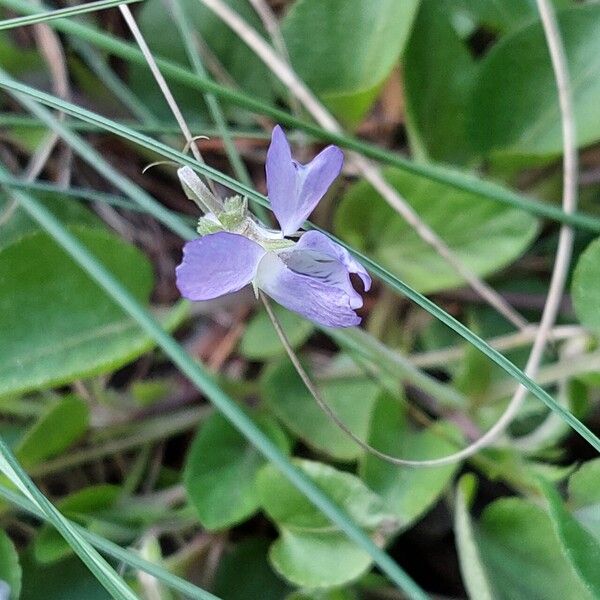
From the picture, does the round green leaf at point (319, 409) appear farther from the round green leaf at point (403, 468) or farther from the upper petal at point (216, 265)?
the upper petal at point (216, 265)

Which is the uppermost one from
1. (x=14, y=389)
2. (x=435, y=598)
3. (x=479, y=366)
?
(x=14, y=389)

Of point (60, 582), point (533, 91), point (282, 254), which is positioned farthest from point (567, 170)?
point (60, 582)

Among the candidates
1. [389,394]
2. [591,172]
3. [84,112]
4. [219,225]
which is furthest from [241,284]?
[591,172]

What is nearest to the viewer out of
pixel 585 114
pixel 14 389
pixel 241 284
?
pixel 241 284

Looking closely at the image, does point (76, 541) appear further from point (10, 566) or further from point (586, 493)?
point (586, 493)

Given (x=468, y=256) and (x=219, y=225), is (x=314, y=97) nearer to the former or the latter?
(x=468, y=256)

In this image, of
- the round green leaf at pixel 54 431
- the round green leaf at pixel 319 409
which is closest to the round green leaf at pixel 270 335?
the round green leaf at pixel 319 409

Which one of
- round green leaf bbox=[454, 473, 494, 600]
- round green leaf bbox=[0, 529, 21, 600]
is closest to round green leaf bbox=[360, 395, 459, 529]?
round green leaf bbox=[454, 473, 494, 600]
